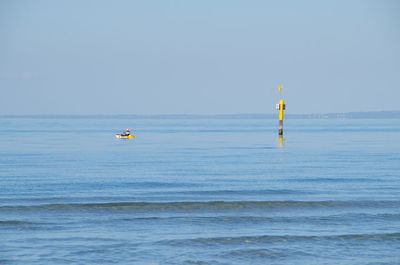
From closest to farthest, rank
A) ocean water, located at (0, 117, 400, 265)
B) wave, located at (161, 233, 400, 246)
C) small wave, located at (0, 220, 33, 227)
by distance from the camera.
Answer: ocean water, located at (0, 117, 400, 265) → wave, located at (161, 233, 400, 246) → small wave, located at (0, 220, 33, 227)

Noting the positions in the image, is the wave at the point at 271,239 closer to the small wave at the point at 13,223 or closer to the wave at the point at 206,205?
the small wave at the point at 13,223

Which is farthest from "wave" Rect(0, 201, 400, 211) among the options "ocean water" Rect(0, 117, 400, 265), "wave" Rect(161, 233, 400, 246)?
"wave" Rect(161, 233, 400, 246)

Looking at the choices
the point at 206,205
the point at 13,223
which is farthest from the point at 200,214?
the point at 13,223

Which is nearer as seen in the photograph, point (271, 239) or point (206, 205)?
point (271, 239)

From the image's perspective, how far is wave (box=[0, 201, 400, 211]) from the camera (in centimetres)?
2777

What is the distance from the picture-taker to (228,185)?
35.9 metres

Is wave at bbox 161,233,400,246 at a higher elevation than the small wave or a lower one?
lower

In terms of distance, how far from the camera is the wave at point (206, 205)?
2777cm

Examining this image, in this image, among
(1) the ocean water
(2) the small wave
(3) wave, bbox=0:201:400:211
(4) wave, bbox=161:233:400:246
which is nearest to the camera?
(1) the ocean water

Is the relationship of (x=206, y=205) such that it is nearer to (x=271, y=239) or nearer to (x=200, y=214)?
(x=200, y=214)

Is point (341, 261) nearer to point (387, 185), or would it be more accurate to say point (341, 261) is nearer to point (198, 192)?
point (198, 192)

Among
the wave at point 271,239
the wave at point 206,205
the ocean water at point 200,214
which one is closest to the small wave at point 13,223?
the ocean water at point 200,214

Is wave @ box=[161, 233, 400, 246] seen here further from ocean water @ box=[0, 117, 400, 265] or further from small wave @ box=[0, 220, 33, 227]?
small wave @ box=[0, 220, 33, 227]

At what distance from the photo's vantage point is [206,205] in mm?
28531
